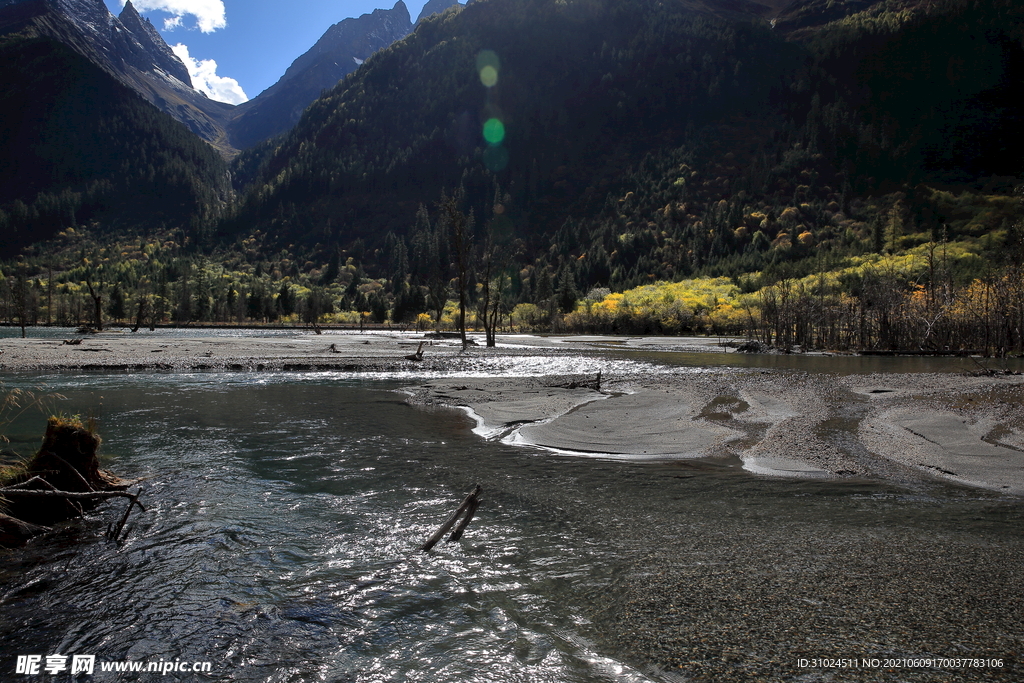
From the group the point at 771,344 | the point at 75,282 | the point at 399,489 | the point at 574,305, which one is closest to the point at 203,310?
the point at 75,282

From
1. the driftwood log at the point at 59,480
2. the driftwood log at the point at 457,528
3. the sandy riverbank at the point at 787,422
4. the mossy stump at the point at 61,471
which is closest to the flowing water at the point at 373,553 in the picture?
the driftwood log at the point at 457,528

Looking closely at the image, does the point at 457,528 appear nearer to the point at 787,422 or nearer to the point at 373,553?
the point at 373,553

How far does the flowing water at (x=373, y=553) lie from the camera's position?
4.56 meters

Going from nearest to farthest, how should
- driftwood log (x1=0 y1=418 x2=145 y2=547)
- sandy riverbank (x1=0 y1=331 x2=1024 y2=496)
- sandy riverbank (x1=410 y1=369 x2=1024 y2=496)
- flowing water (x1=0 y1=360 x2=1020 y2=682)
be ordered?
flowing water (x1=0 y1=360 x2=1020 y2=682), driftwood log (x1=0 y1=418 x2=145 y2=547), sandy riverbank (x1=410 y1=369 x2=1024 y2=496), sandy riverbank (x1=0 y1=331 x2=1024 y2=496)

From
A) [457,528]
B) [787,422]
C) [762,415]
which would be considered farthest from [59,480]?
[762,415]

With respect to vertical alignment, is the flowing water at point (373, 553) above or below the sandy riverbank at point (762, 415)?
below

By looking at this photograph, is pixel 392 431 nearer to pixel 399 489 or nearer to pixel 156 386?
pixel 399 489

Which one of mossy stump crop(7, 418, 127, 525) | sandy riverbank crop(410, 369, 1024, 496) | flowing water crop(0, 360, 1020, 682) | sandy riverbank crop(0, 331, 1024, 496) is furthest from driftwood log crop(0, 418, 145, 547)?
sandy riverbank crop(0, 331, 1024, 496)

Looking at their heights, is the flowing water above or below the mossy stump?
below

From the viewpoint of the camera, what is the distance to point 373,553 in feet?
21.1

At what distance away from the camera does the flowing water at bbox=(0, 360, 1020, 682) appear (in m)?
4.56

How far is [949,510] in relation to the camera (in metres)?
7.70

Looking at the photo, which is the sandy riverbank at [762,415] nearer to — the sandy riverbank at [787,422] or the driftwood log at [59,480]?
the sandy riverbank at [787,422]

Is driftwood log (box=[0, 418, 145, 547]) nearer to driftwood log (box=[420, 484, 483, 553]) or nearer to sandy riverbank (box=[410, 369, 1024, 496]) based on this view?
driftwood log (box=[420, 484, 483, 553])
